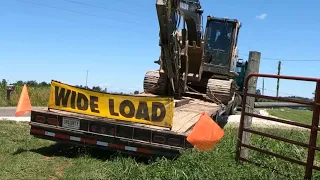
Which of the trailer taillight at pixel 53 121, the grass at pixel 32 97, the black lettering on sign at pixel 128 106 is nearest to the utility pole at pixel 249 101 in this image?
the black lettering on sign at pixel 128 106

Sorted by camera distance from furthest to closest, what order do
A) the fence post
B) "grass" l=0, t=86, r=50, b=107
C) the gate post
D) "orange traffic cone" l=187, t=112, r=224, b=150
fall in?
"grass" l=0, t=86, r=50, b=107, the fence post, "orange traffic cone" l=187, t=112, r=224, b=150, the gate post

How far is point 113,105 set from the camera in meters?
7.80

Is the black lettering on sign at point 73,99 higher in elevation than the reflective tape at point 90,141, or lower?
higher

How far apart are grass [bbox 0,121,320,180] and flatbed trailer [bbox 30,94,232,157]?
0.23 m

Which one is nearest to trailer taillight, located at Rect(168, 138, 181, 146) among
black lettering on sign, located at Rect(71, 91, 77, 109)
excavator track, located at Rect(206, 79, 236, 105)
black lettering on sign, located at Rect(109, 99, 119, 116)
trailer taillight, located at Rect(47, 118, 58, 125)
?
black lettering on sign, located at Rect(109, 99, 119, 116)

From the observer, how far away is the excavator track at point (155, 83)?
541 inches

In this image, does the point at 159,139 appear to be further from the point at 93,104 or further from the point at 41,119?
the point at 41,119

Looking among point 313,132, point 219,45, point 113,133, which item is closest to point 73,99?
point 113,133

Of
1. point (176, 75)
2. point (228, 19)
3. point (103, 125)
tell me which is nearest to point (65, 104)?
point (103, 125)

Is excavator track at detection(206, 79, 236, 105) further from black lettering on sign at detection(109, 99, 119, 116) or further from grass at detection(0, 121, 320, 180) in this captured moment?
black lettering on sign at detection(109, 99, 119, 116)

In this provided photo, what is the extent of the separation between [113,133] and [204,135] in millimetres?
1715

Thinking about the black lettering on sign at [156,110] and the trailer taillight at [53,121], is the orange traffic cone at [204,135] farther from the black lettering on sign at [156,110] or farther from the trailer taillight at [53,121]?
the trailer taillight at [53,121]

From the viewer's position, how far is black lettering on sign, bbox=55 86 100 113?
8000 mm

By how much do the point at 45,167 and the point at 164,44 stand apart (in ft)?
17.1
